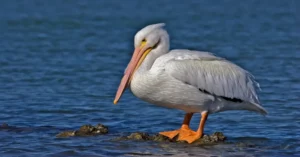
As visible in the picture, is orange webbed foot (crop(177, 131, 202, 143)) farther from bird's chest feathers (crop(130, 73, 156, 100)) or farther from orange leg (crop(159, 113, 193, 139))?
bird's chest feathers (crop(130, 73, 156, 100))

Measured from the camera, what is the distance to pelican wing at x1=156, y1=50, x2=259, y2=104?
26.1 ft

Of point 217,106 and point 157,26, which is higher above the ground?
point 157,26

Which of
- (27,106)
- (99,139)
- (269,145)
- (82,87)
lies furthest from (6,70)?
(269,145)

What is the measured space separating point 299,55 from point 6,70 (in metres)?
5.59

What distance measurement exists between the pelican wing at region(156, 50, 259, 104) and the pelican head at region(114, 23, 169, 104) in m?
0.13

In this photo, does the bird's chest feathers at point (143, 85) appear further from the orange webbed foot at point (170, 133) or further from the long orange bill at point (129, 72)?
the orange webbed foot at point (170, 133)

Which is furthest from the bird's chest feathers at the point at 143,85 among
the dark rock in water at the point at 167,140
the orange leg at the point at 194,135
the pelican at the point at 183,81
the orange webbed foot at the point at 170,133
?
the orange leg at the point at 194,135

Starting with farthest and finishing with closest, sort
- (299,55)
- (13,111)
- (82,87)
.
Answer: (299,55) < (82,87) < (13,111)

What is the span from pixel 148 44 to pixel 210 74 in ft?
2.43

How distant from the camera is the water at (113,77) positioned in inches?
311

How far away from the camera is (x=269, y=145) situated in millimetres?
7953

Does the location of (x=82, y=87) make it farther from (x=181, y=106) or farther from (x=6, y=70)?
(x=181, y=106)

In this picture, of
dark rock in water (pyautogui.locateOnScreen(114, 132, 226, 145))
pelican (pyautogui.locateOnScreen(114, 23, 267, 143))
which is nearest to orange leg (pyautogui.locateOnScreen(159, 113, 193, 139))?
pelican (pyautogui.locateOnScreen(114, 23, 267, 143))

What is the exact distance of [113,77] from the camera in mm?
12672
